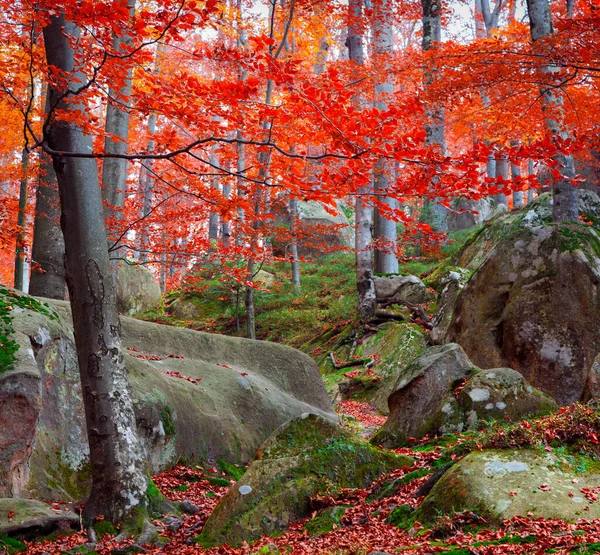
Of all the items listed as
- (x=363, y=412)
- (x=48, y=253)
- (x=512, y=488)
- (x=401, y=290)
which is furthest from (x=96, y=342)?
(x=401, y=290)

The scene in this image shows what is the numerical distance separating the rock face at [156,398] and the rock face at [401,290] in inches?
159

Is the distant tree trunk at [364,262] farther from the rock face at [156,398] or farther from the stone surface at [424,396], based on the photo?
the stone surface at [424,396]

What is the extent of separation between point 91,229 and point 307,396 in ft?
18.9

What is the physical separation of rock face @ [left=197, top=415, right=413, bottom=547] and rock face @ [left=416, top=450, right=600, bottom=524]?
3.29 feet

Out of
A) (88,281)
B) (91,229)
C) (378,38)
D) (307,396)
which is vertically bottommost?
(307,396)

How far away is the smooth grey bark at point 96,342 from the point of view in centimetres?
432

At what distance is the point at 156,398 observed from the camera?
613cm

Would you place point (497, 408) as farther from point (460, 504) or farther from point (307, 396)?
point (307, 396)

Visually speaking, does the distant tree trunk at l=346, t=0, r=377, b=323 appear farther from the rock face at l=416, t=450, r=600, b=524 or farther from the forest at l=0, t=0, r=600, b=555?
the rock face at l=416, t=450, r=600, b=524

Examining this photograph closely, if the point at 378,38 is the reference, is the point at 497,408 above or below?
below

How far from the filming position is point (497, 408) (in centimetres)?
554

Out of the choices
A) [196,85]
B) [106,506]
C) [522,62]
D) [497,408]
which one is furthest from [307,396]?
[522,62]

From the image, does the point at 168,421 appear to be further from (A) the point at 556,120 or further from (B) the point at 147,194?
(B) the point at 147,194

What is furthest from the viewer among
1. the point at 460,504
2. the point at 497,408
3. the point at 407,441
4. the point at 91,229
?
the point at 407,441
